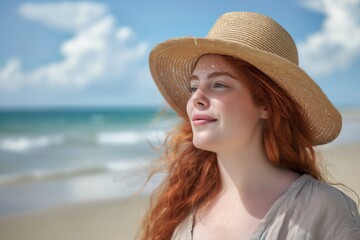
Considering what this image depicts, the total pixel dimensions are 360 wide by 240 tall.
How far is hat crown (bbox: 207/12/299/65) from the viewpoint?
81.1 inches

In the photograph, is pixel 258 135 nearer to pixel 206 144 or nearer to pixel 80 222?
pixel 206 144

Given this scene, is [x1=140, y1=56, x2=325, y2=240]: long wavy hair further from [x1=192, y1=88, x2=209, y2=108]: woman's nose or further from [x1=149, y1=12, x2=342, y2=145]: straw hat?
[x1=192, y1=88, x2=209, y2=108]: woman's nose

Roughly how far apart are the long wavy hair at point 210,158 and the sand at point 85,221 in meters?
2.72

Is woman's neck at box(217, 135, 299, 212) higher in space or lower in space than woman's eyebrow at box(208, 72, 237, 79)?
lower

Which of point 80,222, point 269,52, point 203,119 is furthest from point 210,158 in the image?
point 80,222

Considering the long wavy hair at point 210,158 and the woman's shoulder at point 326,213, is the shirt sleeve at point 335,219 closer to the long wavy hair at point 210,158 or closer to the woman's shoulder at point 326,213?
the woman's shoulder at point 326,213

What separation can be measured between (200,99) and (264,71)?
0.30m

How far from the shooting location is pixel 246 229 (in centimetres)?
211

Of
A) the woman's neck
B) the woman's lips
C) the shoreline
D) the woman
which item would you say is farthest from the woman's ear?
the shoreline

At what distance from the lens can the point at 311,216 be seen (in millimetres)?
1950

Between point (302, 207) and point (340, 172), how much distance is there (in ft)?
17.1

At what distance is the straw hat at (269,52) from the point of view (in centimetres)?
199

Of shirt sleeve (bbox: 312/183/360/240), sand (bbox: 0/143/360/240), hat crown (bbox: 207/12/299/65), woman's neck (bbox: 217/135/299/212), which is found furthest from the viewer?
sand (bbox: 0/143/360/240)

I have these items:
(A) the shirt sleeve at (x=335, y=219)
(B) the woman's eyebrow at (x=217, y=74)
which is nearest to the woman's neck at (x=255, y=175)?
(A) the shirt sleeve at (x=335, y=219)
